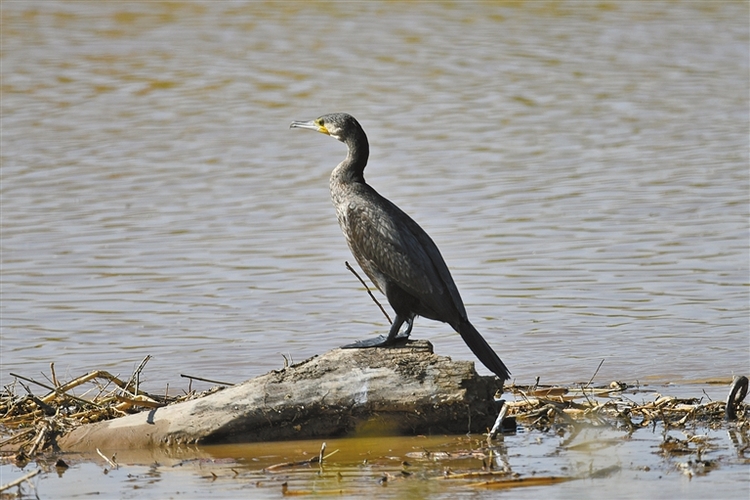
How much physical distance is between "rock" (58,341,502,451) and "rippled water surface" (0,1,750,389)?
156cm

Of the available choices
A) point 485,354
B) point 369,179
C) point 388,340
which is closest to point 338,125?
point 388,340

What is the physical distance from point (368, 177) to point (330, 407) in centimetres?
739

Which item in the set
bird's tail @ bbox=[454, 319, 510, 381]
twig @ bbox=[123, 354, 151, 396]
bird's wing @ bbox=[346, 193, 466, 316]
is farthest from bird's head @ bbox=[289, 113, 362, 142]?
twig @ bbox=[123, 354, 151, 396]

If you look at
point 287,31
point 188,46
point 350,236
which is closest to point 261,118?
point 188,46

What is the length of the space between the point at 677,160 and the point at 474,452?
28.9 feet

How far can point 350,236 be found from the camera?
20.7 feet

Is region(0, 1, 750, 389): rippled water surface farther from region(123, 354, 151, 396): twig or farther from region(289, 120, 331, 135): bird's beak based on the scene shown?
region(289, 120, 331, 135): bird's beak

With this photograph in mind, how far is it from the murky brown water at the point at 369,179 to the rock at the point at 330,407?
4.77ft

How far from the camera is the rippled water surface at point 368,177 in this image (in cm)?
839

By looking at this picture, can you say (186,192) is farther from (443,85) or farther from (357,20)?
(357,20)

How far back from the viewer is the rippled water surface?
8391 millimetres

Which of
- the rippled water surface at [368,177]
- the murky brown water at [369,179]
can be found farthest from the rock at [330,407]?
the rippled water surface at [368,177]

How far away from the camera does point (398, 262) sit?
→ 240 inches

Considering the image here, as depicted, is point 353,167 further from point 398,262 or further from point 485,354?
point 485,354
